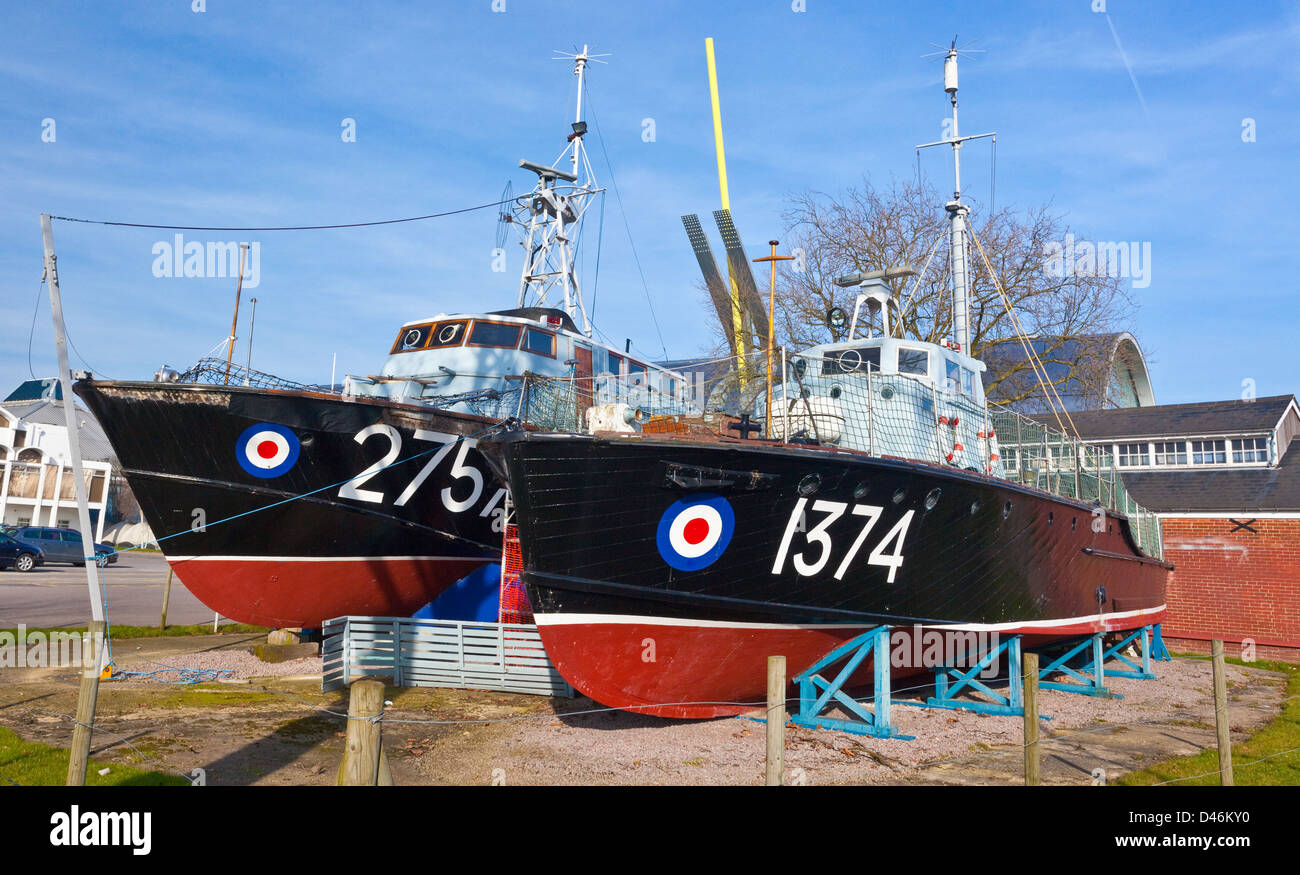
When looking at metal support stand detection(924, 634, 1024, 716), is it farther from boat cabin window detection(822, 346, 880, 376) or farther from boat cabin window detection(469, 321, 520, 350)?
boat cabin window detection(469, 321, 520, 350)

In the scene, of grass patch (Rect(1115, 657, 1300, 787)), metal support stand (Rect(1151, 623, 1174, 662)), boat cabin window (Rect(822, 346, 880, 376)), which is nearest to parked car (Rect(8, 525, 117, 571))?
boat cabin window (Rect(822, 346, 880, 376))

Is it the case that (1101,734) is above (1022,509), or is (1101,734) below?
below

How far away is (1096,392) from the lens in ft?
78.2

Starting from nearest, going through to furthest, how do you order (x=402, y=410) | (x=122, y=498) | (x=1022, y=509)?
1. (x=1022, y=509)
2. (x=402, y=410)
3. (x=122, y=498)

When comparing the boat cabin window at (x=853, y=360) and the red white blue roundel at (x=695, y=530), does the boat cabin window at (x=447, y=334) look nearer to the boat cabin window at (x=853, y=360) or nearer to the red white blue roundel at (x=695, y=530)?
the boat cabin window at (x=853, y=360)

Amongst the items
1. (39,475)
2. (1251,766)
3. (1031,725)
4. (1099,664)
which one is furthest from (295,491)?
(39,475)

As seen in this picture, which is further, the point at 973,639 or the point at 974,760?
the point at 973,639

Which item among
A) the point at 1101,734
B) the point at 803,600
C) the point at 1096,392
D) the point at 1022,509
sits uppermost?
the point at 1096,392

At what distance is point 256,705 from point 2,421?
41.8m

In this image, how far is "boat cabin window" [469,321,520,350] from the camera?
13312 millimetres

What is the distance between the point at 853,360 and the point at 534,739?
5.54 m

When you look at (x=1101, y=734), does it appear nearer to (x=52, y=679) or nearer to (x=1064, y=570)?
(x=1064, y=570)

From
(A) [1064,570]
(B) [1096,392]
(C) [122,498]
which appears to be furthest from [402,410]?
(C) [122,498]

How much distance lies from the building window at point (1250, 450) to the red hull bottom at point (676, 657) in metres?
17.0
